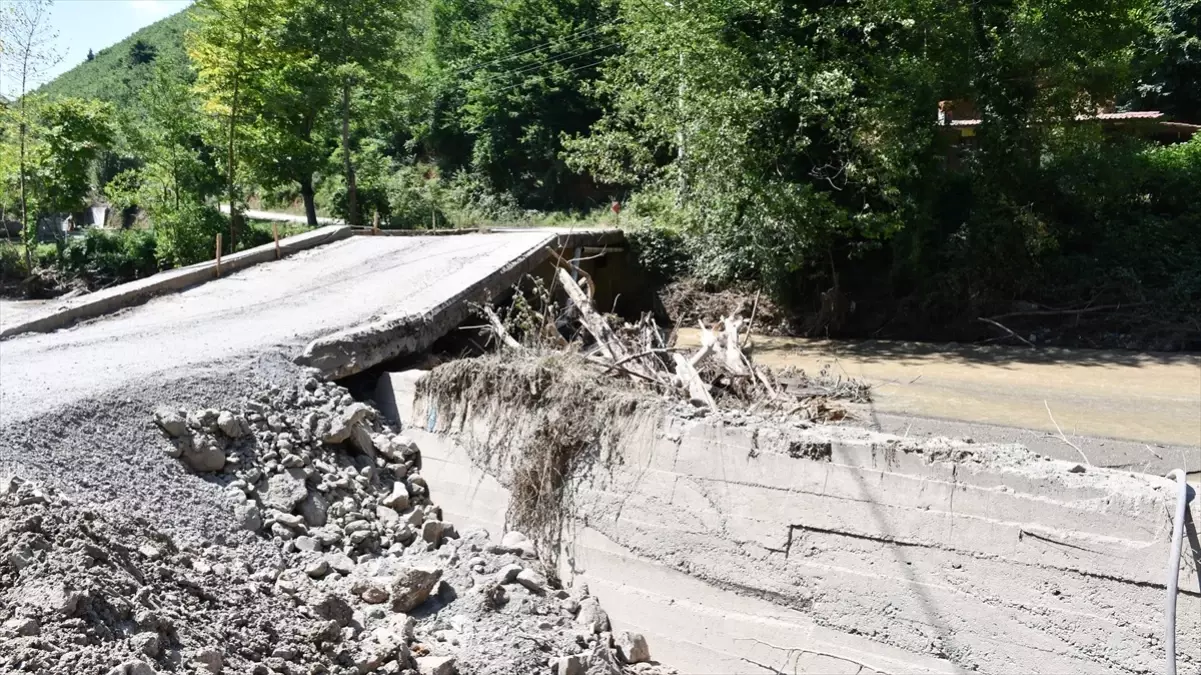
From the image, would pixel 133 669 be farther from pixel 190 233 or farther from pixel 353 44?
pixel 353 44

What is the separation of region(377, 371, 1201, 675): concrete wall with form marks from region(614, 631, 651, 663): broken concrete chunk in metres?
0.11

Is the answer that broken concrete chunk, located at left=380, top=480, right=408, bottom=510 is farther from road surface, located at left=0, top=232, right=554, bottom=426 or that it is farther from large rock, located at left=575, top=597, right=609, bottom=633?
road surface, located at left=0, top=232, right=554, bottom=426

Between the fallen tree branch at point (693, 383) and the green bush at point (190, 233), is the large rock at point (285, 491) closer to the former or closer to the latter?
the fallen tree branch at point (693, 383)

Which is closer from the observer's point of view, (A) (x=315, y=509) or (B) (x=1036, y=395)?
(A) (x=315, y=509)

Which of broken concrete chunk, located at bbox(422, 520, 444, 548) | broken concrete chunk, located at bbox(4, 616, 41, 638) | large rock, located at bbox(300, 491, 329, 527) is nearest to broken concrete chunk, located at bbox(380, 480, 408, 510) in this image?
broken concrete chunk, located at bbox(422, 520, 444, 548)

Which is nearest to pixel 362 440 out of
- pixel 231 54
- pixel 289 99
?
pixel 231 54

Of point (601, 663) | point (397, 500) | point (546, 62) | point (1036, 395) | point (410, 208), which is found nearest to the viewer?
point (601, 663)

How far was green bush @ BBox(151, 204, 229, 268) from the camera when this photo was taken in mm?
23781

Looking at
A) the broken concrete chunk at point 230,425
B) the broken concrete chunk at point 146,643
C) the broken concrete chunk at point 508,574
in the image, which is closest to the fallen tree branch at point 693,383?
the broken concrete chunk at point 508,574

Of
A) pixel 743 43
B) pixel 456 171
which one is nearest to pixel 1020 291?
pixel 743 43

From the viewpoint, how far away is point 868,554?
6.83 metres

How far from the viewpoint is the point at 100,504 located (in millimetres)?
6609

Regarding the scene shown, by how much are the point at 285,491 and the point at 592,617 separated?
2.57 metres

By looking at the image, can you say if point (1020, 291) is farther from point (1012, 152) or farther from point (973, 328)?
point (1012, 152)
